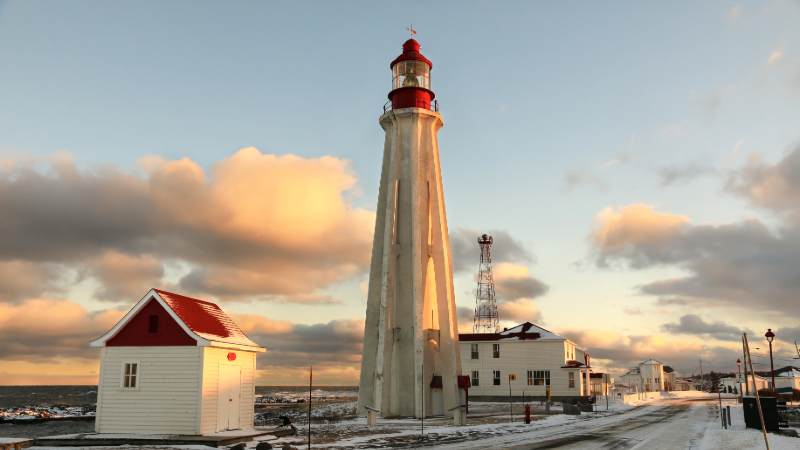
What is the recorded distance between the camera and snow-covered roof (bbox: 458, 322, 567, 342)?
55.8 m

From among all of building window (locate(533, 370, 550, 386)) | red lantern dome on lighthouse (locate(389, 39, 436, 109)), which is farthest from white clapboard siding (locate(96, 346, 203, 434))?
building window (locate(533, 370, 550, 386))

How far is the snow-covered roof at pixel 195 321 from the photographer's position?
21578 millimetres

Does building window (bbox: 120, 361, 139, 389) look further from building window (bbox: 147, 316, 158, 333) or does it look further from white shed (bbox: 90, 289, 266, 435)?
building window (bbox: 147, 316, 158, 333)

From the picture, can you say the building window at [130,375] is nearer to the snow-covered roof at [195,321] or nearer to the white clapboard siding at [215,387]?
the snow-covered roof at [195,321]

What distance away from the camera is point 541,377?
5475cm

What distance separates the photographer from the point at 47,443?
65.1ft

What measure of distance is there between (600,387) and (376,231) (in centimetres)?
5488

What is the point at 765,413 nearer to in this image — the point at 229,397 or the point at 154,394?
the point at 229,397

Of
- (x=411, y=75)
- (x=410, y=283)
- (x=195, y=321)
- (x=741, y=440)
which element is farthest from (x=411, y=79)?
(x=741, y=440)

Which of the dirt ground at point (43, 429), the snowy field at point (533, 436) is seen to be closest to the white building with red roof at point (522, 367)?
the snowy field at point (533, 436)

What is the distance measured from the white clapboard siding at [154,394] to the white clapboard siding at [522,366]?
39253 mm

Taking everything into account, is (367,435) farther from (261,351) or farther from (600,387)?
(600,387)

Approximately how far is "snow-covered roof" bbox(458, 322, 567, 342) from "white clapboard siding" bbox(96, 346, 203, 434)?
37.3m

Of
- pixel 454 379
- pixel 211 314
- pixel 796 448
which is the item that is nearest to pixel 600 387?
pixel 454 379
